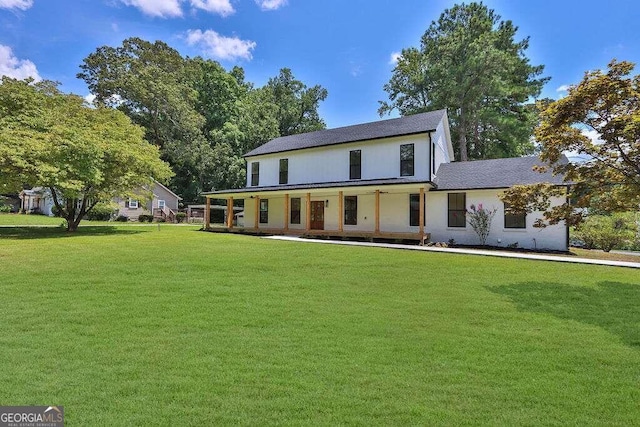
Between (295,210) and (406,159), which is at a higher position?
(406,159)

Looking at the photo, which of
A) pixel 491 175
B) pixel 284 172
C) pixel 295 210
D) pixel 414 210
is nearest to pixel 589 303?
pixel 414 210

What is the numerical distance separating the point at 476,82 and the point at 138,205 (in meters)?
33.7

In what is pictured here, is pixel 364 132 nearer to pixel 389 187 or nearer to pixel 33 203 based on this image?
pixel 389 187

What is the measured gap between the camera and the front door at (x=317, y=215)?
20844 mm

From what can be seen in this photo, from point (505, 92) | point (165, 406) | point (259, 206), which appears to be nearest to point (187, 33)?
point (259, 206)

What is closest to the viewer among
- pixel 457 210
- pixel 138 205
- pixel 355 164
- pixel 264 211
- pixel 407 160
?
pixel 457 210

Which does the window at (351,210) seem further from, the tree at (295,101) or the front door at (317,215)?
the tree at (295,101)

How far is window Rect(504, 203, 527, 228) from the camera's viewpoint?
608 inches

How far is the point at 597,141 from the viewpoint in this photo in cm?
821

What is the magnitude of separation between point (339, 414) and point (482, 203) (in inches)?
605

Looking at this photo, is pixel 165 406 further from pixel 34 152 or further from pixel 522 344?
pixel 34 152

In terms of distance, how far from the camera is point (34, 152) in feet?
51.1

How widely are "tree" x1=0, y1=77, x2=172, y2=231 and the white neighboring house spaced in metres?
13.3

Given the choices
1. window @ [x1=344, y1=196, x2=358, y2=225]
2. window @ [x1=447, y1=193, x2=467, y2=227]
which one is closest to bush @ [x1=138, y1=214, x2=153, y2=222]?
window @ [x1=344, y1=196, x2=358, y2=225]
